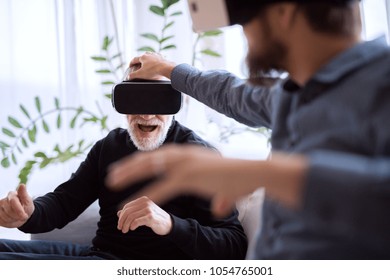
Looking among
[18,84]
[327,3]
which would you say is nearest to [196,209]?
[327,3]

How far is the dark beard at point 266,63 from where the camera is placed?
0.66 m

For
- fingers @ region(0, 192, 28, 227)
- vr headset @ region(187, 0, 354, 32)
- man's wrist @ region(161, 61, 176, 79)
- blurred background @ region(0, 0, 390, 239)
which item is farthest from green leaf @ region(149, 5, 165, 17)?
vr headset @ region(187, 0, 354, 32)

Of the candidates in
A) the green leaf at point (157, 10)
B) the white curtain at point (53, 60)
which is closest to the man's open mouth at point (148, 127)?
the green leaf at point (157, 10)

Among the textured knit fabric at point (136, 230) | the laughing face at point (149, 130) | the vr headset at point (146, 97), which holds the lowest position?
the textured knit fabric at point (136, 230)

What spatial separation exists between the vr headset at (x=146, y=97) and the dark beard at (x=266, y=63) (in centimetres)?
41

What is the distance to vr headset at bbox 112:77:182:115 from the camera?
1.16m

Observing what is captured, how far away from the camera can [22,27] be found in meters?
2.28

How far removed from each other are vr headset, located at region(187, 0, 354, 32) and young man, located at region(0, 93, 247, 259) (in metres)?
0.53

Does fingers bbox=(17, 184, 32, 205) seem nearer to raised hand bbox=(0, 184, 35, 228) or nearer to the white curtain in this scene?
raised hand bbox=(0, 184, 35, 228)

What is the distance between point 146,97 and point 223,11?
0.50 m

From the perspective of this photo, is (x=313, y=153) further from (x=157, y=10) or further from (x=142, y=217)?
(x=157, y=10)

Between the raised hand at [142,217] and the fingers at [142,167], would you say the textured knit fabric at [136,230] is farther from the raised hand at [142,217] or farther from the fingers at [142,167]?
the fingers at [142,167]

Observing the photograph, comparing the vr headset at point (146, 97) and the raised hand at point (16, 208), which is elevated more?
the vr headset at point (146, 97)
